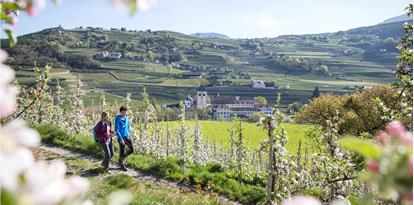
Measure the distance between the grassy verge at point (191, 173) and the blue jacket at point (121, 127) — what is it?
169 centimetres

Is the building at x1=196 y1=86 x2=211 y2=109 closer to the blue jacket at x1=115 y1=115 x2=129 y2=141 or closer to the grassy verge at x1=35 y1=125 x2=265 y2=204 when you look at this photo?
the grassy verge at x1=35 y1=125 x2=265 y2=204

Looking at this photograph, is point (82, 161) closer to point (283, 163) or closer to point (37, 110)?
point (283, 163)

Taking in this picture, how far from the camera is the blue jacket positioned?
12391mm

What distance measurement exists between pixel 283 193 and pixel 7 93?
9.00 m

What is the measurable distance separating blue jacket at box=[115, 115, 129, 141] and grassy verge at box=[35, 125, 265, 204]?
5.54 feet

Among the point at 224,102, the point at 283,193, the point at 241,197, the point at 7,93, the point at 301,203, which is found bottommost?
the point at 224,102

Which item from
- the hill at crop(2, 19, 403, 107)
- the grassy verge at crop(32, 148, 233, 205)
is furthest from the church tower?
the grassy verge at crop(32, 148, 233, 205)

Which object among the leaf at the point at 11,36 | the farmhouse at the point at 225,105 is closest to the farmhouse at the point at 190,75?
the farmhouse at the point at 225,105

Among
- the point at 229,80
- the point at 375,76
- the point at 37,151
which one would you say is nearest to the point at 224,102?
the point at 229,80

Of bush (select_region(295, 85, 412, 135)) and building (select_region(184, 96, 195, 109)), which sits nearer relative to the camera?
bush (select_region(295, 85, 412, 135))

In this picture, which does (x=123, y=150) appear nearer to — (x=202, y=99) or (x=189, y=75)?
(x=202, y=99)

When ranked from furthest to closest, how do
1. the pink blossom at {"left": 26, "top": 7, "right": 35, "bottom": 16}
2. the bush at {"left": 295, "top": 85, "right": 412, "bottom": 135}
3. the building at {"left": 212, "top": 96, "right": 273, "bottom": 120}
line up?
1. the building at {"left": 212, "top": 96, "right": 273, "bottom": 120}
2. the bush at {"left": 295, "top": 85, "right": 412, "bottom": 135}
3. the pink blossom at {"left": 26, "top": 7, "right": 35, "bottom": 16}

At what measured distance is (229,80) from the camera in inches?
5925

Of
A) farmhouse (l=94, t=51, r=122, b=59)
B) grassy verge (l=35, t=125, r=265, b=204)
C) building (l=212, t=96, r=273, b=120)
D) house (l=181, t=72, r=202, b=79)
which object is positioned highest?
grassy verge (l=35, t=125, r=265, b=204)
